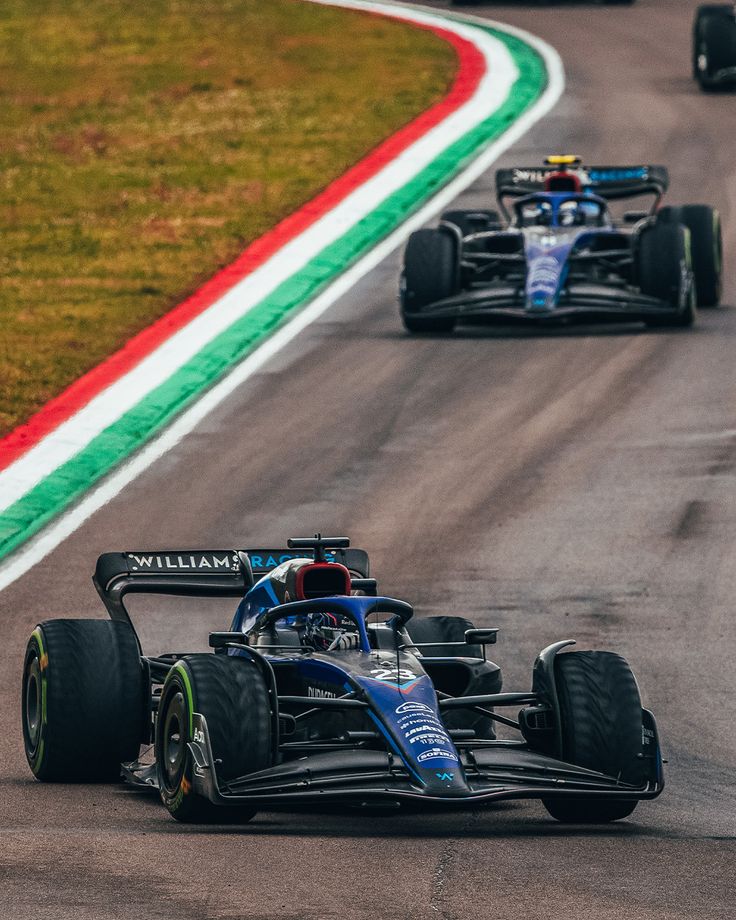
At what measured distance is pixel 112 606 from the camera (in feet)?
40.1

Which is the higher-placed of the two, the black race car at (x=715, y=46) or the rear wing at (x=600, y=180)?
the black race car at (x=715, y=46)

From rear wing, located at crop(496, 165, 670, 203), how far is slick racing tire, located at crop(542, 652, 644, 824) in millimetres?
14712

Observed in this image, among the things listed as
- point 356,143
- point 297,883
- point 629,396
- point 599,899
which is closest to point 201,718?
point 297,883

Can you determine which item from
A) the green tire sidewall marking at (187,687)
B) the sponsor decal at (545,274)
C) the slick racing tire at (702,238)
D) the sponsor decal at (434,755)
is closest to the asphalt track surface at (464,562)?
the sponsor decal at (434,755)

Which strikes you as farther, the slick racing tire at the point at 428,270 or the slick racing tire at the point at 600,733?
the slick racing tire at the point at 428,270

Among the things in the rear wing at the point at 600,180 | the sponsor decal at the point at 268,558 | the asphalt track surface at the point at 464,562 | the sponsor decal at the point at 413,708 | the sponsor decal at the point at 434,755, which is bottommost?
the asphalt track surface at the point at 464,562

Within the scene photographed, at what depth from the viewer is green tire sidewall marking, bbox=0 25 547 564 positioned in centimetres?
1794

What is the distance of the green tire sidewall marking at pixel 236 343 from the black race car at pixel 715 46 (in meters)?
2.83

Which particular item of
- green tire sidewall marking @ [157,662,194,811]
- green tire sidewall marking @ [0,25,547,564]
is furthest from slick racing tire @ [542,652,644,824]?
green tire sidewall marking @ [0,25,547,564]

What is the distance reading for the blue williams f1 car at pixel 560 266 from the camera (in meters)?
22.7

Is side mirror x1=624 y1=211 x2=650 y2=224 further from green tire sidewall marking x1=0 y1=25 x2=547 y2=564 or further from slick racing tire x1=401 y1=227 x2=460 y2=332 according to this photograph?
green tire sidewall marking x1=0 y1=25 x2=547 y2=564

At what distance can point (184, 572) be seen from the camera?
12320mm

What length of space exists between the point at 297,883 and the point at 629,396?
13003 millimetres

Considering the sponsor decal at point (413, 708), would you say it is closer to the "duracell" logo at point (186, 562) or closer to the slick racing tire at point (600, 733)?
the slick racing tire at point (600, 733)
